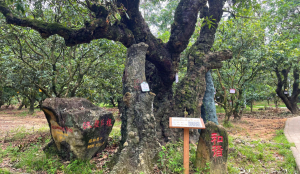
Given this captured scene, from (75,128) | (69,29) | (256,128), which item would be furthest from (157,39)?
(256,128)

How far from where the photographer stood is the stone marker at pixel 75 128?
4.23 meters

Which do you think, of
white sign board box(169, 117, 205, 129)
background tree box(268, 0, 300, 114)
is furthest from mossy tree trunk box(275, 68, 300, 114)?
white sign board box(169, 117, 205, 129)

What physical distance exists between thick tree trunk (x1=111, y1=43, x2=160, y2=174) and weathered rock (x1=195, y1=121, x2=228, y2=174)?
3.29ft

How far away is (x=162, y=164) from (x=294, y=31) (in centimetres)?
1222

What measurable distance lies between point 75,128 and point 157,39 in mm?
3275

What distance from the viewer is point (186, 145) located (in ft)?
11.9

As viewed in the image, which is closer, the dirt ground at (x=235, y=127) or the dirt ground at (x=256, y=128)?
the dirt ground at (x=235, y=127)

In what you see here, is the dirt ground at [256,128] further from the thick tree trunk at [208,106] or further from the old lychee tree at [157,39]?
the old lychee tree at [157,39]

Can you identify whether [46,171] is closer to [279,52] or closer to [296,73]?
[279,52]

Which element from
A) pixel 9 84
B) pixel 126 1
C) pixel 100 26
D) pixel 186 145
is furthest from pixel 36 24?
pixel 9 84

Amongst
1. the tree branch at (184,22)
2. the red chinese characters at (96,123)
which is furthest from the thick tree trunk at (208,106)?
the red chinese characters at (96,123)

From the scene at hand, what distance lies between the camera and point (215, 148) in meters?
3.70

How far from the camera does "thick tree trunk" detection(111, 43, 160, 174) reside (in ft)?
12.2

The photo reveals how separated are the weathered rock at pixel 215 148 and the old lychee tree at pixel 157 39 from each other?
45.1 inches
